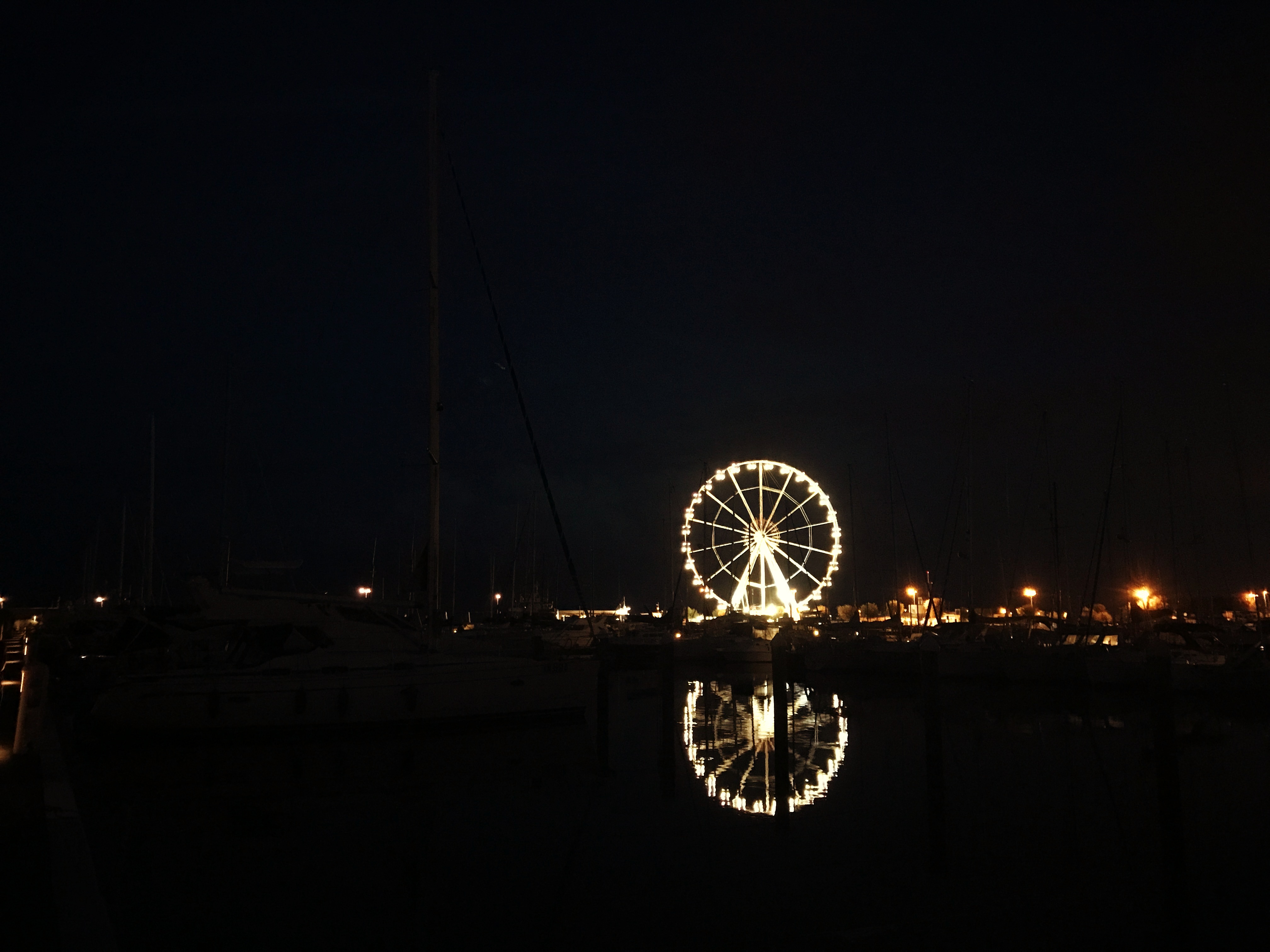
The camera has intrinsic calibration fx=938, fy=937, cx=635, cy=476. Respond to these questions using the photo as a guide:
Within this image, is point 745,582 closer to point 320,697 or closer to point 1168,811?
point 320,697

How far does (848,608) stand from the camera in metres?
77.1

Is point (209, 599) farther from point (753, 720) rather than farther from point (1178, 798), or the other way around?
point (1178, 798)

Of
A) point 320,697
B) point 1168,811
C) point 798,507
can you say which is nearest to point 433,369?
point 320,697

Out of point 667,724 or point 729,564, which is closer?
point 667,724

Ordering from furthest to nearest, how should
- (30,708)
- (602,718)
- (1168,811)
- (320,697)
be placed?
(602,718) → (320,697) → (30,708) → (1168,811)

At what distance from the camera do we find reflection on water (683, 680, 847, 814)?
1516 centimetres

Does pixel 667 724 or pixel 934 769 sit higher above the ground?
pixel 667 724

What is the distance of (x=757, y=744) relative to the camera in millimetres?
20641

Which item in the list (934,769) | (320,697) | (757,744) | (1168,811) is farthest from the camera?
(757,744)

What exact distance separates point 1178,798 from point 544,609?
70.6 m

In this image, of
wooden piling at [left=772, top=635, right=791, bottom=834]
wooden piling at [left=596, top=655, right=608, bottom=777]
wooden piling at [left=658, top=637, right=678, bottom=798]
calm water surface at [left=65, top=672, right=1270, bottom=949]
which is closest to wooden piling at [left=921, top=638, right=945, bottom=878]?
calm water surface at [left=65, top=672, right=1270, bottom=949]

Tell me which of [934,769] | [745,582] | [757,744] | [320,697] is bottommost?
[757,744]

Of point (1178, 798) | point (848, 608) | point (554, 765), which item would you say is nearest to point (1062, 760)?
point (1178, 798)

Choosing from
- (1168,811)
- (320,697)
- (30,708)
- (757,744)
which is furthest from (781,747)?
(30,708)
